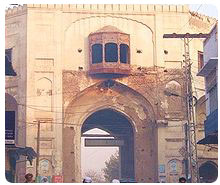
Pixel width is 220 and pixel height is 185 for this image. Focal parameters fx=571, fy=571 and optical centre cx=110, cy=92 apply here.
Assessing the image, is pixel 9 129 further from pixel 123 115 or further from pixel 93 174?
pixel 93 174

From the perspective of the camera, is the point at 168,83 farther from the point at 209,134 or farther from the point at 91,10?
the point at 209,134

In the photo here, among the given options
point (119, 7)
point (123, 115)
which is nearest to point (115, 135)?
point (123, 115)

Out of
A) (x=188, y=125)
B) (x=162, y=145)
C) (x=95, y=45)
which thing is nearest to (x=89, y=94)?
(x=95, y=45)

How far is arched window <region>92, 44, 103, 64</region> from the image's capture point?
24.4m

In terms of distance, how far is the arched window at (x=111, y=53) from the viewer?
2458 centimetres

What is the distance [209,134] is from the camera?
18234mm

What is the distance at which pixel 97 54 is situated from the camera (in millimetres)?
24578

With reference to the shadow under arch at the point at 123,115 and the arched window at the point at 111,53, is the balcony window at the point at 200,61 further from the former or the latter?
the arched window at the point at 111,53

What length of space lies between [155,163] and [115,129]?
5.47 metres

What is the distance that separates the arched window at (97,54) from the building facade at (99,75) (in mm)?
45

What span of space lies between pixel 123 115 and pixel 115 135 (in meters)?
4.66

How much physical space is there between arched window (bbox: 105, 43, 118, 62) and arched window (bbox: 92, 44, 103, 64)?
1.03 ft

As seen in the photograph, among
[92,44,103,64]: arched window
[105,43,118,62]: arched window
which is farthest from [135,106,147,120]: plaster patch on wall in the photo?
[92,44,103,64]: arched window

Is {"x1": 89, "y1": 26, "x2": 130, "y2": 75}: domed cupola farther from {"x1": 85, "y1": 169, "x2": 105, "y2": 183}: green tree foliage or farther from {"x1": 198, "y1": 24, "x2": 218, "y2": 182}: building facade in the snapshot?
{"x1": 85, "y1": 169, "x2": 105, "y2": 183}: green tree foliage
